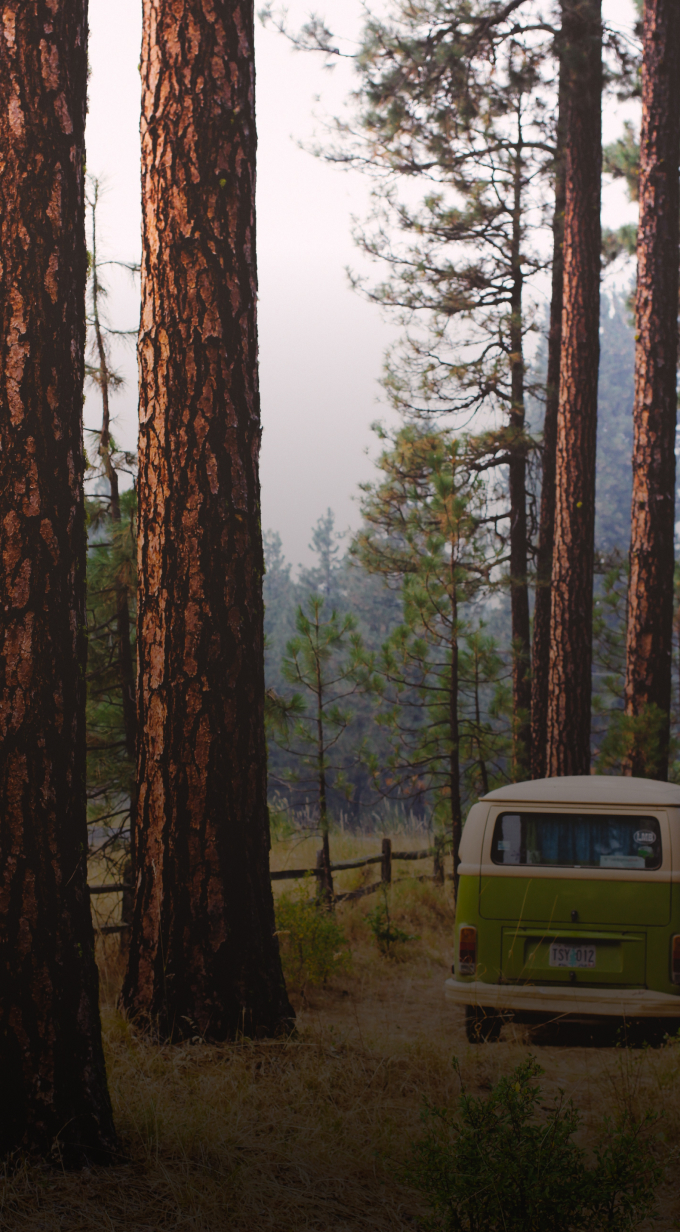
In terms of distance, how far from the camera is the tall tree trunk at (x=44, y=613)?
3.26 metres

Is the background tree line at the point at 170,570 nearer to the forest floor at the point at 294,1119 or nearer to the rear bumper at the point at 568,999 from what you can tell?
the forest floor at the point at 294,1119

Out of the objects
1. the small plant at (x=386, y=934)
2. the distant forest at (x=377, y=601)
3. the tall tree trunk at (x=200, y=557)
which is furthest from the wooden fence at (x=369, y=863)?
the distant forest at (x=377, y=601)

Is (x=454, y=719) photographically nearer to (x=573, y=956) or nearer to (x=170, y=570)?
(x=573, y=956)

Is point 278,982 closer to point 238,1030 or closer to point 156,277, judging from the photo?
point 238,1030

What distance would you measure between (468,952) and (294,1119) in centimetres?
218

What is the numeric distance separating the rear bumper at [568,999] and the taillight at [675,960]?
0.10 m

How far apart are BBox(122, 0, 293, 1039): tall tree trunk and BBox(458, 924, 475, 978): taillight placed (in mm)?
1233

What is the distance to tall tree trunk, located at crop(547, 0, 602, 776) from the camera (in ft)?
34.7

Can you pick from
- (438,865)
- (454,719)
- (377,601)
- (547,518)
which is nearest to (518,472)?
(547,518)

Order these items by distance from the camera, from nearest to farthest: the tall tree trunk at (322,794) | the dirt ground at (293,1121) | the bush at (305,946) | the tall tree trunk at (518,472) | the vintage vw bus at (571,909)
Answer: the dirt ground at (293,1121), the vintage vw bus at (571,909), the bush at (305,946), the tall tree trunk at (322,794), the tall tree trunk at (518,472)

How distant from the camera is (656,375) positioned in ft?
34.4

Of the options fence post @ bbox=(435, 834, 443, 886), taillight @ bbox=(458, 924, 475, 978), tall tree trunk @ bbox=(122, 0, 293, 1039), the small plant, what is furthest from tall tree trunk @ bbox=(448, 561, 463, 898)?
tall tree trunk @ bbox=(122, 0, 293, 1039)

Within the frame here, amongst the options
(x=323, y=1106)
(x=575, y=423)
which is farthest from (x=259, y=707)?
(x=575, y=423)

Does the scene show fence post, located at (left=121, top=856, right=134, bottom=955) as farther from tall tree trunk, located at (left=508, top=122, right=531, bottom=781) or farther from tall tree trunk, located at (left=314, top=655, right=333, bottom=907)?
tall tree trunk, located at (left=508, top=122, right=531, bottom=781)
